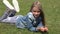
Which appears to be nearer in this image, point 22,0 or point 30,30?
point 30,30

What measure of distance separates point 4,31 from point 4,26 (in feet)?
1.12

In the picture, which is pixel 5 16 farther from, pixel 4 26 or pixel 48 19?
pixel 48 19

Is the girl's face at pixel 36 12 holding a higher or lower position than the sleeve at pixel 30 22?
higher

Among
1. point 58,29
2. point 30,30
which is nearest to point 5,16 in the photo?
point 30,30

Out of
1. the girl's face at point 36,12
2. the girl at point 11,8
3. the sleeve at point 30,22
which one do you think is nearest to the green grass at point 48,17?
the sleeve at point 30,22

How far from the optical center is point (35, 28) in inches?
217

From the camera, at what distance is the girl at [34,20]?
5375mm

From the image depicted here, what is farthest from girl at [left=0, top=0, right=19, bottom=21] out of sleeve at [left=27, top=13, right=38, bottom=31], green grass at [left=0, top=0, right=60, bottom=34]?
sleeve at [left=27, top=13, right=38, bottom=31]

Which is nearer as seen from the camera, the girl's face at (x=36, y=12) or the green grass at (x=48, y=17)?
the girl's face at (x=36, y=12)

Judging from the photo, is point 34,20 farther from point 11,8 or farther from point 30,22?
point 11,8

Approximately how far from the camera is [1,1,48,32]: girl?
212 inches

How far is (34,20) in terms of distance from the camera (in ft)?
18.0

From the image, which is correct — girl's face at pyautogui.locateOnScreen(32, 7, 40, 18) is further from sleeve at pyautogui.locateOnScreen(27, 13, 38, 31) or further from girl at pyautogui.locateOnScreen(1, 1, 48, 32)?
sleeve at pyautogui.locateOnScreen(27, 13, 38, 31)

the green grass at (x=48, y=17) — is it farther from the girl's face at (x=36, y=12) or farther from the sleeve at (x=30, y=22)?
the girl's face at (x=36, y=12)
